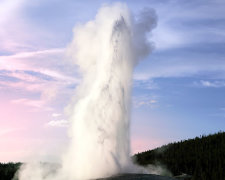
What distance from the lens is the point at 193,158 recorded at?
162 feet

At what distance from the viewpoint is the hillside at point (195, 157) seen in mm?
42681

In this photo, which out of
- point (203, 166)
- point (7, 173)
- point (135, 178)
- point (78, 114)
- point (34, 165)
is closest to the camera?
point (135, 178)

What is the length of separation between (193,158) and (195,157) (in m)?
0.61

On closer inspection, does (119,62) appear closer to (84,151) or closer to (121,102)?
(121,102)

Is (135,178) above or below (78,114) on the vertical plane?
below

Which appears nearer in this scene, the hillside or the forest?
the hillside

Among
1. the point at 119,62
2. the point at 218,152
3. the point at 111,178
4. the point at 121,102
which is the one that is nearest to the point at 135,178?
the point at 111,178

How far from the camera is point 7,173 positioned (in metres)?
55.2

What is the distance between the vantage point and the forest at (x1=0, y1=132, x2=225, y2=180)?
141 feet

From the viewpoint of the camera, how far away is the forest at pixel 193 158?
4294 centimetres

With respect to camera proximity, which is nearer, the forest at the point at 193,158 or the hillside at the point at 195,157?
the hillside at the point at 195,157

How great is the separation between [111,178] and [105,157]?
1.89 metres

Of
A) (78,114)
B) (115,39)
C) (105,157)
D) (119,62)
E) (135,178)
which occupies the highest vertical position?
(115,39)

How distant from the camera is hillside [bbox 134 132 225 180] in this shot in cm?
4268
